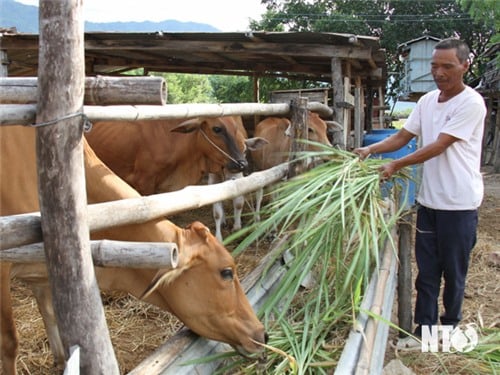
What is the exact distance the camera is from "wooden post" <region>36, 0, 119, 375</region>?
1.69 m

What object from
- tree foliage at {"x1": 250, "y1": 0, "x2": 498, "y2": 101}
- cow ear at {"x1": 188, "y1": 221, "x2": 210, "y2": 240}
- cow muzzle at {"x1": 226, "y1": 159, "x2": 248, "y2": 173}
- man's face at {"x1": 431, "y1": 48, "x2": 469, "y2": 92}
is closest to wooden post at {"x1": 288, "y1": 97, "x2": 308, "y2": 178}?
man's face at {"x1": 431, "y1": 48, "x2": 469, "y2": 92}

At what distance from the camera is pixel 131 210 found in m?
2.19

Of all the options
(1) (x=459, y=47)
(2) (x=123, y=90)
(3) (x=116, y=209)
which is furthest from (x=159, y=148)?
(2) (x=123, y=90)

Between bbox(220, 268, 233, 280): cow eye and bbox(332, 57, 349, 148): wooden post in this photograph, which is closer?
bbox(220, 268, 233, 280): cow eye

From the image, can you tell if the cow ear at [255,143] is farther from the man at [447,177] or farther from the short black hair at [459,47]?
the short black hair at [459,47]

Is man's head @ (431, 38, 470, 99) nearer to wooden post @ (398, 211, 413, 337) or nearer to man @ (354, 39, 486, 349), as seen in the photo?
man @ (354, 39, 486, 349)

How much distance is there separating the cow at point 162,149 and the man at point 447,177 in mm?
2591

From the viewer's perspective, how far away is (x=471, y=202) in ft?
11.6

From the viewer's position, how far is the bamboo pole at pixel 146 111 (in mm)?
1765

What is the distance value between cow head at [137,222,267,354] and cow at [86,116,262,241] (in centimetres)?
363

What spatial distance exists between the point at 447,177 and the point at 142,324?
8.14ft

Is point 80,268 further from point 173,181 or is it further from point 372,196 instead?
point 173,181

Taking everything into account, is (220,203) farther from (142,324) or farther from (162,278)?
(162,278)

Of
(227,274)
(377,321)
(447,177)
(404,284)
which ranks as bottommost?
(404,284)
